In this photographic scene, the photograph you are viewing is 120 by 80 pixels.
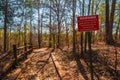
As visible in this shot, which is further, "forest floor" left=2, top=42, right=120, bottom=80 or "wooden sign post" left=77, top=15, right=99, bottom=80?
"forest floor" left=2, top=42, right=120, bottom=80

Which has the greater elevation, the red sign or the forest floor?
the red sign

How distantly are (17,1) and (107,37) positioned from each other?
10.6 m

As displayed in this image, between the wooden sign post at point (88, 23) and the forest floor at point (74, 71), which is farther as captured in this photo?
the forest floor at point (74, 71)

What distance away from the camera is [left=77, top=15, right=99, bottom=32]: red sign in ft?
21.8

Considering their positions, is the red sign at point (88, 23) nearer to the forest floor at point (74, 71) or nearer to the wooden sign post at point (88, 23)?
the wooden sign post at point (88, 23)

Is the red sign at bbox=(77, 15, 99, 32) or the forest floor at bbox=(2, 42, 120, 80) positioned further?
the forest floor at bbox=(2, 42, 120, 80)

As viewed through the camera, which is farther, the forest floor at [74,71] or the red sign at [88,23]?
the forest floor at [74,71]

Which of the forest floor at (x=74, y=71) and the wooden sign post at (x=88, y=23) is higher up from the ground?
the wooden sign post at (x=88, y=23)

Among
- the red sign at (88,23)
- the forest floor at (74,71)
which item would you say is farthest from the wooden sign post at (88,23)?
the forest floor at (74,71)

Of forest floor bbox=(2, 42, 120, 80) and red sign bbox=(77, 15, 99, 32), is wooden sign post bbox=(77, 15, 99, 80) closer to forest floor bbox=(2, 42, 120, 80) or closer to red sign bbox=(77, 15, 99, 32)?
red sign bbox=(77, 15, 99, 32)

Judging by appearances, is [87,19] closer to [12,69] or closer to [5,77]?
[5,77]

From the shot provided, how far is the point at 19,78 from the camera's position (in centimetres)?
914

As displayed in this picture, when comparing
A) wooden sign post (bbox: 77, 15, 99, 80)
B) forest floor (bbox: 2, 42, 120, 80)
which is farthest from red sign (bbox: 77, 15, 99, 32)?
forest floor (bbox: 2, 42, 120, 80)

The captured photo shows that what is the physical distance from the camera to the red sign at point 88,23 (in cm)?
665
